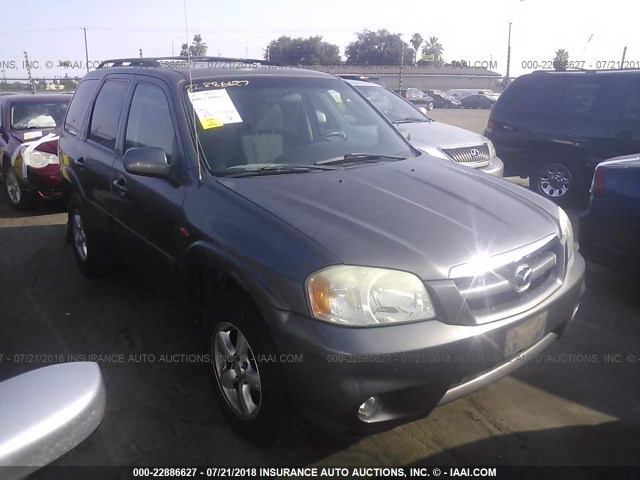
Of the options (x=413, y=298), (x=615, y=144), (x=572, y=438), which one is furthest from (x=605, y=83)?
(x=413, y=298)

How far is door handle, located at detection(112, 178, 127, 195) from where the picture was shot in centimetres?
378

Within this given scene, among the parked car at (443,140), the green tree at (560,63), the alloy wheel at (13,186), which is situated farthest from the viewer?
the green tree at (560,63)

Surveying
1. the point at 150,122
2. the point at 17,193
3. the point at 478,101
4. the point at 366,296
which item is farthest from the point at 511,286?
the point at 478,101

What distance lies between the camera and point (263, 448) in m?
2.72

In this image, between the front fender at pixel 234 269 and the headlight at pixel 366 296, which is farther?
the front fender at pixel 234 269

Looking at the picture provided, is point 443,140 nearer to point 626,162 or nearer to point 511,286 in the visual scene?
point 626,162

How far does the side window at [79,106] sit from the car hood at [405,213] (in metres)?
→ 2.48

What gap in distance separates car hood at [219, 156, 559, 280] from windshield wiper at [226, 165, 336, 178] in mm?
63

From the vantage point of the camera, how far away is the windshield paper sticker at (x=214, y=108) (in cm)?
331

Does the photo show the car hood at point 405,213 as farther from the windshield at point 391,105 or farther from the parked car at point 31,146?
the parked car at point 31,146

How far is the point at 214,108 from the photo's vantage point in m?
3.37

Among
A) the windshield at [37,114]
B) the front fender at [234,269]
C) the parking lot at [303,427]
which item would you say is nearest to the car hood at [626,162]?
the parking lot at [303,427]

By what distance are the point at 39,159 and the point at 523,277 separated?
7059 mm

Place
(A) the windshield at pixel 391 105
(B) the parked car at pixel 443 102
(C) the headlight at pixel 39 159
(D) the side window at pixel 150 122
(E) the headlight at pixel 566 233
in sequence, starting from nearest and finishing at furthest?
(E) the headlight at pixel 566 233, (D) the side window at pixel 150 122, (C) the headlight at pixel 39 159, (A) the windshield at pixel 391 105, (B) the parked car at pixel 443 102
